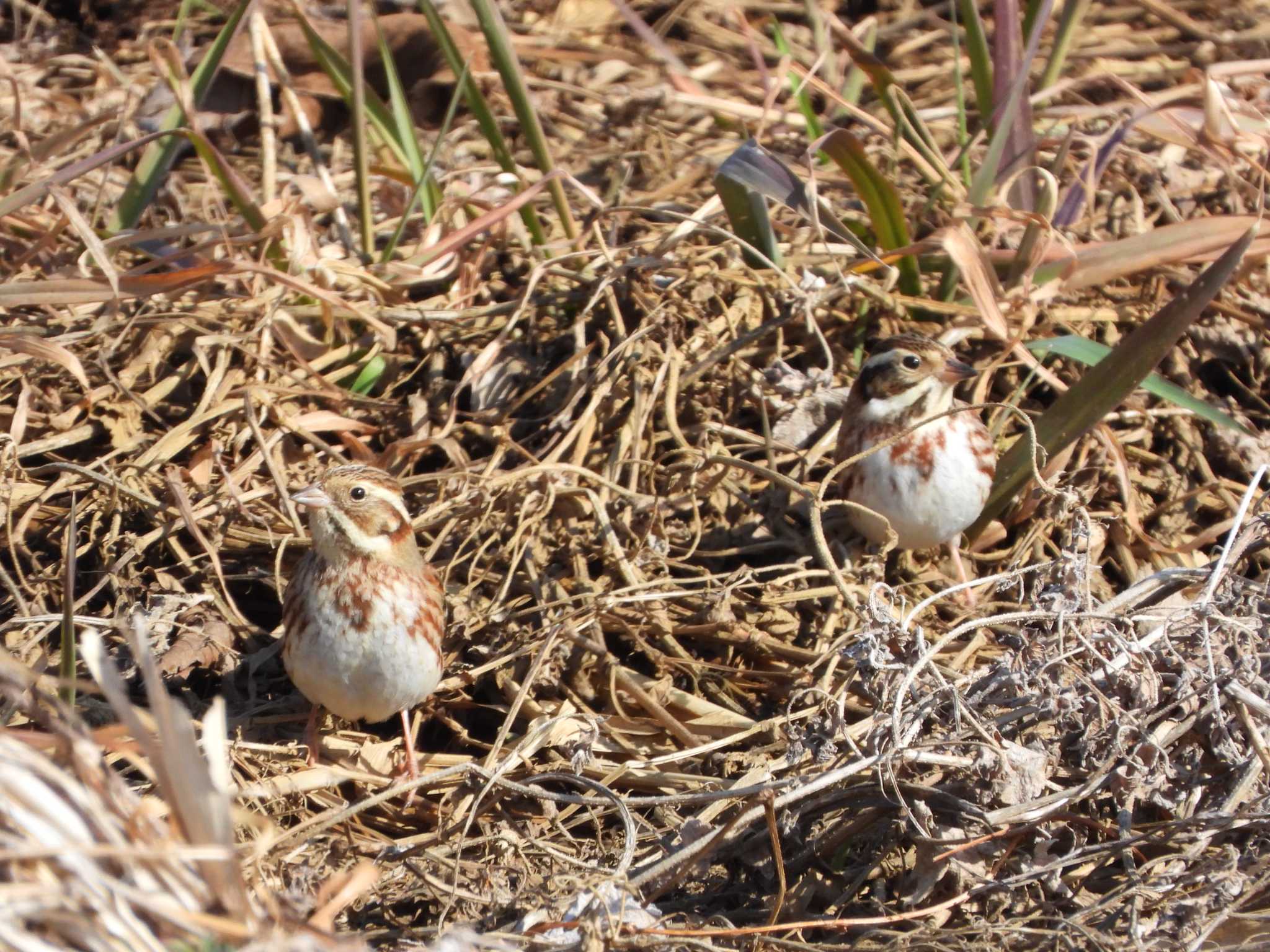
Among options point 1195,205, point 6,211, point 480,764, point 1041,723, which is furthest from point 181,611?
point 1195,205

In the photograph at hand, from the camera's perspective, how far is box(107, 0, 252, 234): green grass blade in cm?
556

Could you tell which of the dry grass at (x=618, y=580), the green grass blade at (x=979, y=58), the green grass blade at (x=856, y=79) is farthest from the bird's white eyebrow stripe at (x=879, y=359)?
the green grass blade at (x=856, y=79)

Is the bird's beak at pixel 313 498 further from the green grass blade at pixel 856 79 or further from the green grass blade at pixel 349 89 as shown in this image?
the green grass blade at pixel 856 79

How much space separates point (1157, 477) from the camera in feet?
18.4

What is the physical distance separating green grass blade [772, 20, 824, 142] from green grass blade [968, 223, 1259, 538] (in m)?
1.74

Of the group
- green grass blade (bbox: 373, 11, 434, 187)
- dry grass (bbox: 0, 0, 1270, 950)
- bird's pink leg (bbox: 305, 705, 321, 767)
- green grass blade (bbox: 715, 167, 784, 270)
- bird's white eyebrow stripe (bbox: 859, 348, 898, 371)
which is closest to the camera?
dry grass (bbox: 0, 0, 1270, 950)

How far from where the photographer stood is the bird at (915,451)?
4.94 meters

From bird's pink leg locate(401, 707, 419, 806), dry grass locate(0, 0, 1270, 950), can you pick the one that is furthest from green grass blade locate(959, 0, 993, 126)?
bird's pink leg locate(401, 707, 419, 806)

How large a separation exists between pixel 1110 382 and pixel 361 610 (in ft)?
8.88

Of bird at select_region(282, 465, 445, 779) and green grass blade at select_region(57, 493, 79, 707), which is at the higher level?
green grass blade at select_region(57, 493, 79, 707)

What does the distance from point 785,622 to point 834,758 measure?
1213mm

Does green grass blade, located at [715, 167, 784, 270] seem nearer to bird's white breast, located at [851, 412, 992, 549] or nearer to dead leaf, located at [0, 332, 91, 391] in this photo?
bird's white breast, located at [851, 412, 992, 549]

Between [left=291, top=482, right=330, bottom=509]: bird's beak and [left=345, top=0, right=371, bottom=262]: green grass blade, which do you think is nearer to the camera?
[left=291, top=482, right=330, bottom=509]: bird's beak

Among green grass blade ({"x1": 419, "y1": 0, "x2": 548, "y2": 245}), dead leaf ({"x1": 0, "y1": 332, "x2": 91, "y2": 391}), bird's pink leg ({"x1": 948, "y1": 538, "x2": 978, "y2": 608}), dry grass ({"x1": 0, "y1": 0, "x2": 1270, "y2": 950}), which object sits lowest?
bird's pink leg ({"x1": 948, "y1": 538, "x2": 978, "y2": 608})
